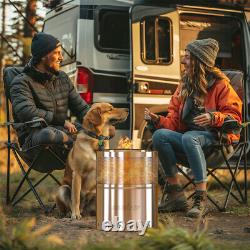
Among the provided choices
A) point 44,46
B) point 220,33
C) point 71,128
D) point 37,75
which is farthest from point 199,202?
point 220,33

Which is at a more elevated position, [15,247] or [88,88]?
[88,88]

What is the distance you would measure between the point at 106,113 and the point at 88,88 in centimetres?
234

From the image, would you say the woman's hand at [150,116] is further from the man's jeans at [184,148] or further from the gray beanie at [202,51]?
the gray beanie at [202,51]

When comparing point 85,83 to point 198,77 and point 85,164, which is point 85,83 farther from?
point 85,164

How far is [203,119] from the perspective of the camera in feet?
16.4

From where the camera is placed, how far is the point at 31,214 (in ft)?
17.3

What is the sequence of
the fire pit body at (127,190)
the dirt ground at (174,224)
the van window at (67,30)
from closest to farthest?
the dirt ground at (174,224)
the fire pit body at (127,190)
the van window at (67,30)

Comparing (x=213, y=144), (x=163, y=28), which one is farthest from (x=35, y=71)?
(x=163, y=28)

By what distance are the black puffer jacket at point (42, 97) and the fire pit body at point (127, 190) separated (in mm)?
1229

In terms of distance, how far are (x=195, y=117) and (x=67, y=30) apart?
345 centimetres

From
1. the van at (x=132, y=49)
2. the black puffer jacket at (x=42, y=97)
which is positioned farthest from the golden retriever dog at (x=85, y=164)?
the van at (x=132, y=49)

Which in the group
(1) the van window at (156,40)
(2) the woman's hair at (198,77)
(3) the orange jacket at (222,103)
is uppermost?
(1) the van window at (156,40)

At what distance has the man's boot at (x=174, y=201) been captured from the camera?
5.37 m

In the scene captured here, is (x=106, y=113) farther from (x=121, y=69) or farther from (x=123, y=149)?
(x=121, y=69)
